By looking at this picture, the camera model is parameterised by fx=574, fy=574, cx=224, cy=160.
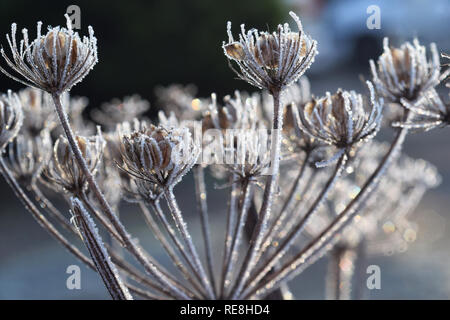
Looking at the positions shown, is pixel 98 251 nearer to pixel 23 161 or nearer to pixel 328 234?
pixel 328 234

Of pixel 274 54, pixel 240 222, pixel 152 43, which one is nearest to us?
pixel 274 54

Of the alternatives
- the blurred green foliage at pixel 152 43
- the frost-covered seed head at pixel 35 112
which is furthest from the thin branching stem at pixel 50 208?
the blurred green foliage at pixel 152 43

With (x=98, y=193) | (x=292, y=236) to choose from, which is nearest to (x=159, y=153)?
(x=98, y=193)

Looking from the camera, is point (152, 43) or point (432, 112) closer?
point (432, 112)

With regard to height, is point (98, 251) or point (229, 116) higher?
point (229, 116)

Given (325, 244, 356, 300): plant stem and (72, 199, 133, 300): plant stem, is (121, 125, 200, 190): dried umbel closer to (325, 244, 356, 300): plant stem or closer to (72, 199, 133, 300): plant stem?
(72, 199, 133, 300): plant stem

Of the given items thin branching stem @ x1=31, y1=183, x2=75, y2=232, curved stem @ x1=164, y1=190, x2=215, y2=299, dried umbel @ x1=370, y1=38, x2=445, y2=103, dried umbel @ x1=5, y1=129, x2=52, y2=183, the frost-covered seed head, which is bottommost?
curved stem @ x1=164, y1=190, x2=215, y2=299

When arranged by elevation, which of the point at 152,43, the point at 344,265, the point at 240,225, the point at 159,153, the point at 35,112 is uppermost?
the point at 152,43

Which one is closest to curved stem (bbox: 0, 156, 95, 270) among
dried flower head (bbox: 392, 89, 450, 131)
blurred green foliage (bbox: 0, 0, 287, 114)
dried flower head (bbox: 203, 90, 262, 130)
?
dried flower head (bbox: 203, 90, 262, 130)

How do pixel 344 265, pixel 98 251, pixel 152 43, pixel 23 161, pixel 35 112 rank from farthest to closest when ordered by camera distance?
pixel 152 43 < pixel 344 265 < pixel 35 112 < pixel 23 161 < pixel 98 251
